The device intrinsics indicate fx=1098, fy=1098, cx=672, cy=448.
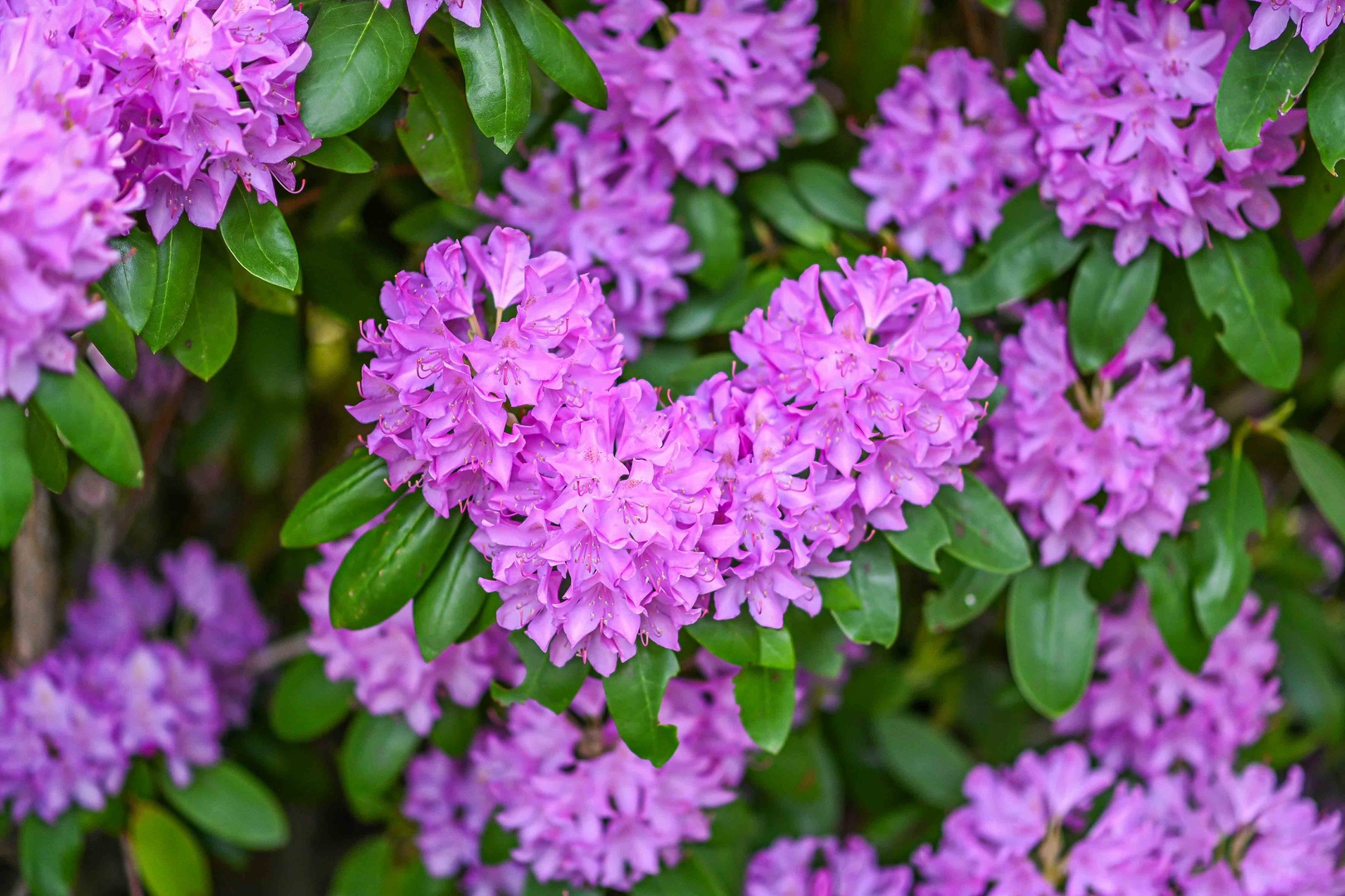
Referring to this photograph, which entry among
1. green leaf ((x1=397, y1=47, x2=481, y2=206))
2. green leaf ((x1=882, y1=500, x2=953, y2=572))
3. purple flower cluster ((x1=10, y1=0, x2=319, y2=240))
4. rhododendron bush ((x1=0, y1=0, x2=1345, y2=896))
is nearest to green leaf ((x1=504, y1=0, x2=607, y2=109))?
rhododendron bush ((x1=0, y1=0, x2=1345, y2=896))

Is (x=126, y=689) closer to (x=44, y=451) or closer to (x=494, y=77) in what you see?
(x=44, y=451)

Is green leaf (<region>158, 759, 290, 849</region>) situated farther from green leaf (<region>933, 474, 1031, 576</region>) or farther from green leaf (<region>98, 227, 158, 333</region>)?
green leaf (<region>933, 474, 1031, 576</region>)

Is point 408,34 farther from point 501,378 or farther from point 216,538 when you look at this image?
point 216,538

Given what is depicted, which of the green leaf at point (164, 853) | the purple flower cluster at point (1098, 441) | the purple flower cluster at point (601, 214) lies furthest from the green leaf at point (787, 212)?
the green leaf at point (164, 853)

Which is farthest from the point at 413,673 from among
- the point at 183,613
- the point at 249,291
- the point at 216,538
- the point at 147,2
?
the point at 216,538

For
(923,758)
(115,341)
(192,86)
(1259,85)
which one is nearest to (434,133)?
(192,86)
